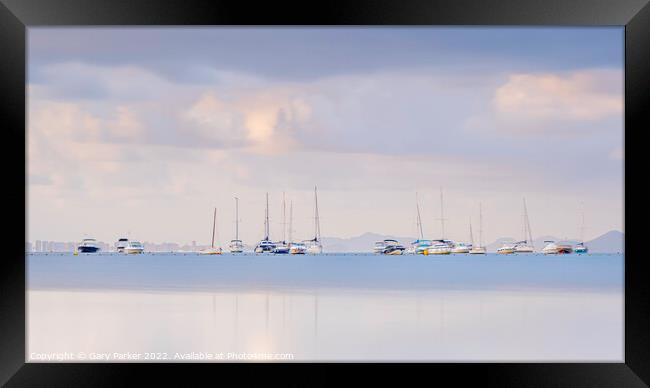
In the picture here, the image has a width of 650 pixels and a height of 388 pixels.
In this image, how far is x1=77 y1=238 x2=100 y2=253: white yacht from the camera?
36875 mm

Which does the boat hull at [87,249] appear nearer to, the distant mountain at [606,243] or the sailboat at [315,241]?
the sailboat at [315,241]

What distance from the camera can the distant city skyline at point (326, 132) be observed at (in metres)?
34.8

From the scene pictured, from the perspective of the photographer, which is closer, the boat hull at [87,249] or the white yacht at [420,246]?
the white yacht at [420,246]

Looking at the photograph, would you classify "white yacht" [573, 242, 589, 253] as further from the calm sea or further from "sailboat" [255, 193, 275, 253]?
the calm sea

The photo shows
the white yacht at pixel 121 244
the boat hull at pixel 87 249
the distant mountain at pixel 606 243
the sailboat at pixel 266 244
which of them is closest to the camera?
the sailboat at pixel 266 244

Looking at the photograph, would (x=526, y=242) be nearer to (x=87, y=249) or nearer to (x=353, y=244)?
(x=353, y=244)

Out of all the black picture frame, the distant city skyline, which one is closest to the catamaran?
the distant city skyline

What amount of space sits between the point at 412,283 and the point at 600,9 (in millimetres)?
14578

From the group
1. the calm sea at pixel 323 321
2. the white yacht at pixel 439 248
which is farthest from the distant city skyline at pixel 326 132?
the calm sea at pixel 323 321

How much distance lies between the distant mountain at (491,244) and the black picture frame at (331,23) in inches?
983

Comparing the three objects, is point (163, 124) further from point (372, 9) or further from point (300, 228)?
point (372, 9)

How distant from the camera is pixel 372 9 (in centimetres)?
378

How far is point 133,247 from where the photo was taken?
38312 mm

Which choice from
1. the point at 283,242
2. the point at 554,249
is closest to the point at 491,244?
the point at 554,249
